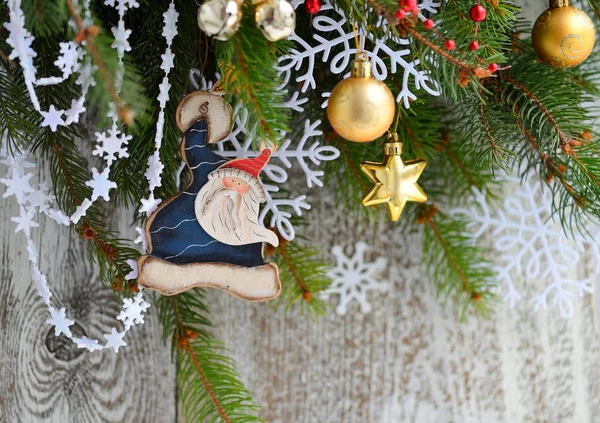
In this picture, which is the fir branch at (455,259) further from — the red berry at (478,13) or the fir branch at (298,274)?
the red berry at (478,13)

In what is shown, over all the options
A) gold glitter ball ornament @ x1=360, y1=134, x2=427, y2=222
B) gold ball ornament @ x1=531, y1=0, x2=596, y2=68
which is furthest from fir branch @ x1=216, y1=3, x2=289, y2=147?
gold ball ornament @ x1=531, y1=0, x2=596, y2=68

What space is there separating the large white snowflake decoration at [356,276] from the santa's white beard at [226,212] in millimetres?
255

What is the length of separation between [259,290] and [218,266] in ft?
0.15

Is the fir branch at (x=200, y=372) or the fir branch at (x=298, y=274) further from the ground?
the fir branch at (x=298, y=274)

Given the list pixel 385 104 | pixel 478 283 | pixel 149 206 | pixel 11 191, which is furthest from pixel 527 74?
pixel 11 191

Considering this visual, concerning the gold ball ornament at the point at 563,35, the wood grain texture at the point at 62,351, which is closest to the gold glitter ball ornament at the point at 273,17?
the gold ball ornament at the point at 563,35

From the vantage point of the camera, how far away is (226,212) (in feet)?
1.90

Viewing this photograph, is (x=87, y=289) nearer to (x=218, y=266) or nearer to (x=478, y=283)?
(x=218, y=266)

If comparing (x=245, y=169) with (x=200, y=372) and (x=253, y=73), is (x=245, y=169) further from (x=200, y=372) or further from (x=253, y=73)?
(x=200, y=372)

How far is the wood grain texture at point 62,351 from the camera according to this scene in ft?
2.50

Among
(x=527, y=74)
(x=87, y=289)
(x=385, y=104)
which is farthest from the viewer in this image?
(x=87, y=289)

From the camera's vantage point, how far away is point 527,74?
62 cm

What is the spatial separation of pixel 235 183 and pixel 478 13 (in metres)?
0.27

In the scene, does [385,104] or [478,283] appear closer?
[385,104]
